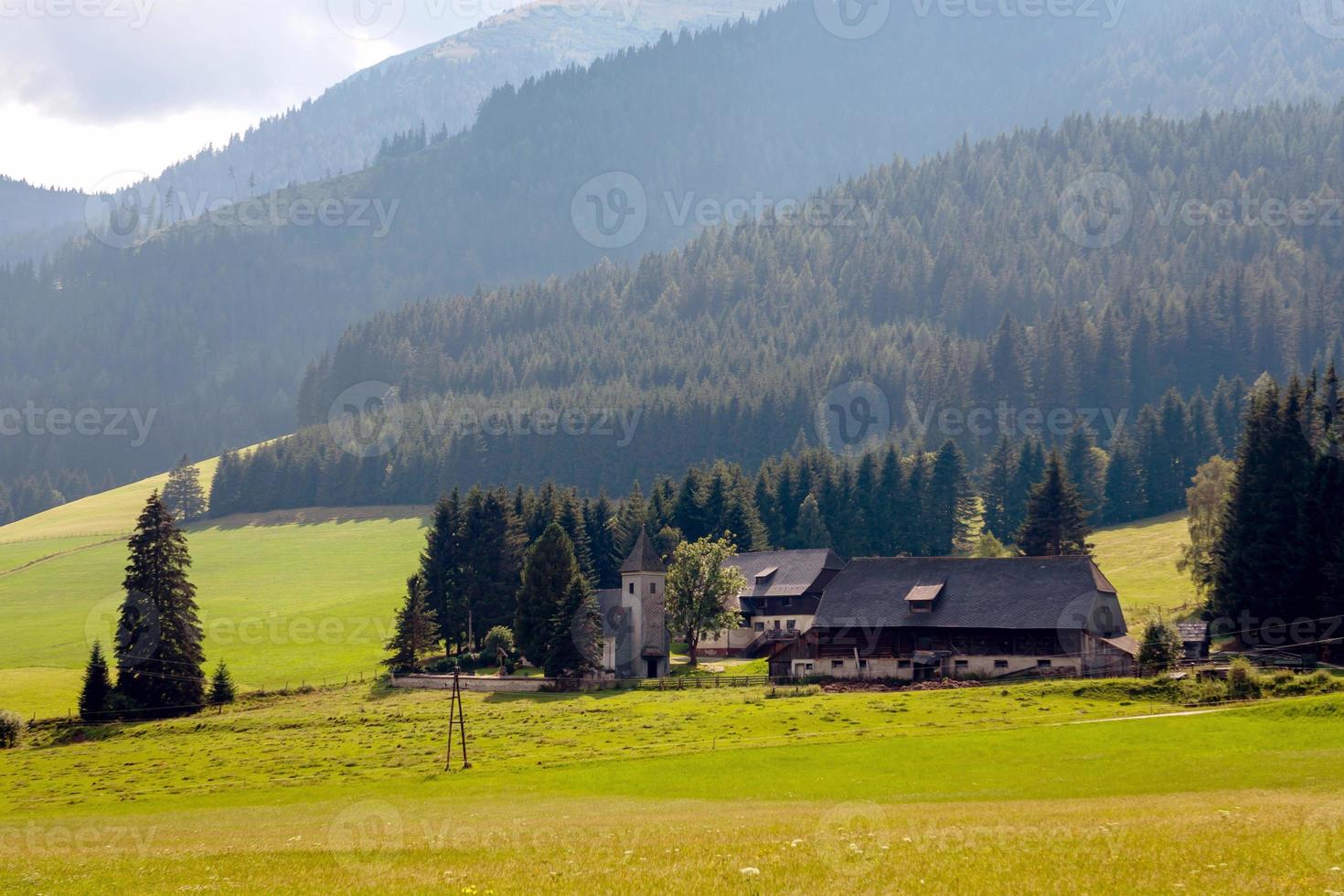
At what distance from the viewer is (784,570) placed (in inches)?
4198

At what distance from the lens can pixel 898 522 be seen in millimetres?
127750

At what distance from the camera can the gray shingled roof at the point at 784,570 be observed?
104 m

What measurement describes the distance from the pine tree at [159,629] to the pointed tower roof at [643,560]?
29.6 m

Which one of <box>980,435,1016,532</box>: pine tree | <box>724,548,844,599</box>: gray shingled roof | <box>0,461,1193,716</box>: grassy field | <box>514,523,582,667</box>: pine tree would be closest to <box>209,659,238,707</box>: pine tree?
<box>0,461,1193,716</box>: grassy field

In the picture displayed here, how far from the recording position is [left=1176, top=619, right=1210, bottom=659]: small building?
2906 inches

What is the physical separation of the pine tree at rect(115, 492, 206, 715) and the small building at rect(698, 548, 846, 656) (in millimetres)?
39353

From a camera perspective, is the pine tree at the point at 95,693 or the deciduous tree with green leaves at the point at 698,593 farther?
the deciduous tree with green leaves at the point at 698,593

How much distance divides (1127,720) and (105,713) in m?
58.7

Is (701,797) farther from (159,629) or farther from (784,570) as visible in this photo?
(784,570)

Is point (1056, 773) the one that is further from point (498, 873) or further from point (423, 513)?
point (423, 513)

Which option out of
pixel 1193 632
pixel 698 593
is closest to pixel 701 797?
pixel 1193 632

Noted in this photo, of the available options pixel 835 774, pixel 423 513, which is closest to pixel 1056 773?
pixel 835 774

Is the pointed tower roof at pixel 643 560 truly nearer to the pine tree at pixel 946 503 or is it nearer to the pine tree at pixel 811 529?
the pine tree at pixel 811 529

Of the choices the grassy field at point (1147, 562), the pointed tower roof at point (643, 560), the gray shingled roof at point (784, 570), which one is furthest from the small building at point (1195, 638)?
the pointed tower roof at point (643, 560)
